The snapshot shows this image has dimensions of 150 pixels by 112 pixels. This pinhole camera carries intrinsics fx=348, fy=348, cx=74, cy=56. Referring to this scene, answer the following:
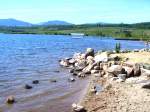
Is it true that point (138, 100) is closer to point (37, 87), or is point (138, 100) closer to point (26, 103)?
point (26, 103)

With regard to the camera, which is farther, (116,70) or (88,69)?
(88,69)

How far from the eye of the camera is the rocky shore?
25.8 metres

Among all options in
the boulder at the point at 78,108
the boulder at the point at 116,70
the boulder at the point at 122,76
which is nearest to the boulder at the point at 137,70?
the boulder at the point at 122,76

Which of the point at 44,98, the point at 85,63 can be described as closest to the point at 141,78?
the point at 44,98

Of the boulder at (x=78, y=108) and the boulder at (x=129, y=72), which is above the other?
the boulder at (x=129, y=72)

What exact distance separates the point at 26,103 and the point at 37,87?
7237mm

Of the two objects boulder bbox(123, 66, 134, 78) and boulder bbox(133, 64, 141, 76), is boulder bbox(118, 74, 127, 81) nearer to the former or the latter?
boulder bbox(123, 66, 134, 78)

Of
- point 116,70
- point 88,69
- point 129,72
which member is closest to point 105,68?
point 88,69

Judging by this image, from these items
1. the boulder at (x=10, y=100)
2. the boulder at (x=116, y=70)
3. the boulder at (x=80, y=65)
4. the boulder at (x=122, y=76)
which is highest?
the boulder at (x=116, y=70)

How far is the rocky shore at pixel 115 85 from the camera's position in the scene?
84.8 feet

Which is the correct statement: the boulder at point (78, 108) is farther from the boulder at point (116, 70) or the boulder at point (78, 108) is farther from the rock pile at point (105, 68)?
the boulder at point (116, 70)

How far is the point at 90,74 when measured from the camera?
4441 centimetres

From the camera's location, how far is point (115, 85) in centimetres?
3403

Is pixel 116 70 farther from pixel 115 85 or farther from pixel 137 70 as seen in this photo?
pixel 115 85
